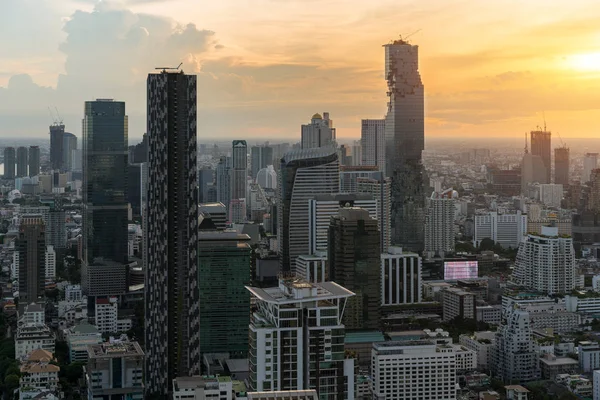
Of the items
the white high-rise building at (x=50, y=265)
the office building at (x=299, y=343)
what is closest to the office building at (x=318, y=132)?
the white high-rise building at (x=50, y=265)

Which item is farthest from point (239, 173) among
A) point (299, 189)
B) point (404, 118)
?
point (299, 189)

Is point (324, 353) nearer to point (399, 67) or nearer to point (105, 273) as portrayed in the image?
point (105, 273)

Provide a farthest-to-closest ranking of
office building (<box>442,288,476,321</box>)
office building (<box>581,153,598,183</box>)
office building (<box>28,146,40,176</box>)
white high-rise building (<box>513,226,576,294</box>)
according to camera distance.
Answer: office building (<box>28,146,40,176</box>)
office building (<box>581,153,598,183</box>)
white high-rise building (<box>513,226,576,294</box>)
office building (<box>442,288,476,321</box>)

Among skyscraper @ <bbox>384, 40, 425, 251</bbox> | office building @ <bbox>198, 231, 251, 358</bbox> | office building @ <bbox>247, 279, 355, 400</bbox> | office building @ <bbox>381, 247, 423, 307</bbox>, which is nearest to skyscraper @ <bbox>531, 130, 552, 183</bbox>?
skyscraper @ <bbox>384, 40, 425, 251</bbox>

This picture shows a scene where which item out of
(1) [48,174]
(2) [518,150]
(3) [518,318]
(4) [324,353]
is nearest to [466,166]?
(2) [518,150]

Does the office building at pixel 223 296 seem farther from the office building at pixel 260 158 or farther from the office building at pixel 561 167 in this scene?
the office building at pixel 561 167

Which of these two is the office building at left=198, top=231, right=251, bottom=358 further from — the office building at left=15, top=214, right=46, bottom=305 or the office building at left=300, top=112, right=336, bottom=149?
the office building at left=300, top=112, right=336, bottom=149
